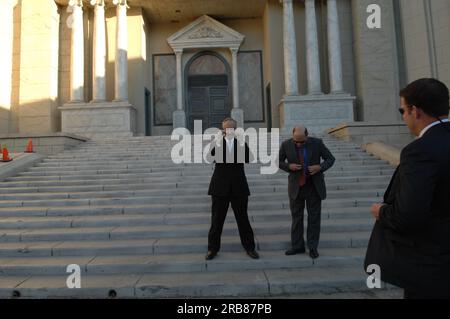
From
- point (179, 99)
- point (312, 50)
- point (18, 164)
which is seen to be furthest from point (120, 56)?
point (312, 50)

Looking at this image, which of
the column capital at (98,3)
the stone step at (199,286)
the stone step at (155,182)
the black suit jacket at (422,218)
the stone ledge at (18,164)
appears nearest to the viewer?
the black suit jacket at (422,218)

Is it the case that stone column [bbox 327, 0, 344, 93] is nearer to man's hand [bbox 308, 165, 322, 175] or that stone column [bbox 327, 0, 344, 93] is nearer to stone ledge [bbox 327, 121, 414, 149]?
stone ledge [bbox 327, 121, 414, 149]

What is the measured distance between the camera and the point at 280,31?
17406mm

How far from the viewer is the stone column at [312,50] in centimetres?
1619

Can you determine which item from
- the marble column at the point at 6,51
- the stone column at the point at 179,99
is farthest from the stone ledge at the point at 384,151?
the marble column at the point at 6,51

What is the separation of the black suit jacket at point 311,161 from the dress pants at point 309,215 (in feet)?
0.23

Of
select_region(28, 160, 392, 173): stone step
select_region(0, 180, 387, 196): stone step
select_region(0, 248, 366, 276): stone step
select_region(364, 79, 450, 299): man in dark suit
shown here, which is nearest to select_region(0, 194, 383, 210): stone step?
select_region(0, 180, 387, 196): stone step

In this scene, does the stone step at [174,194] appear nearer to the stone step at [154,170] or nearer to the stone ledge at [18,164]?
the stone step at [154,170]

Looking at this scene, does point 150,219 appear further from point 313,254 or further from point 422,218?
point 422,218

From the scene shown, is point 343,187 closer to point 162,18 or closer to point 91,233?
point 91,233

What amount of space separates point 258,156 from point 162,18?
12.4 m

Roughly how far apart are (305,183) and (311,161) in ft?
1.11

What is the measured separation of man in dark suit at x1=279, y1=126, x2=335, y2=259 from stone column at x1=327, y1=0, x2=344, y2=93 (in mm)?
12244
